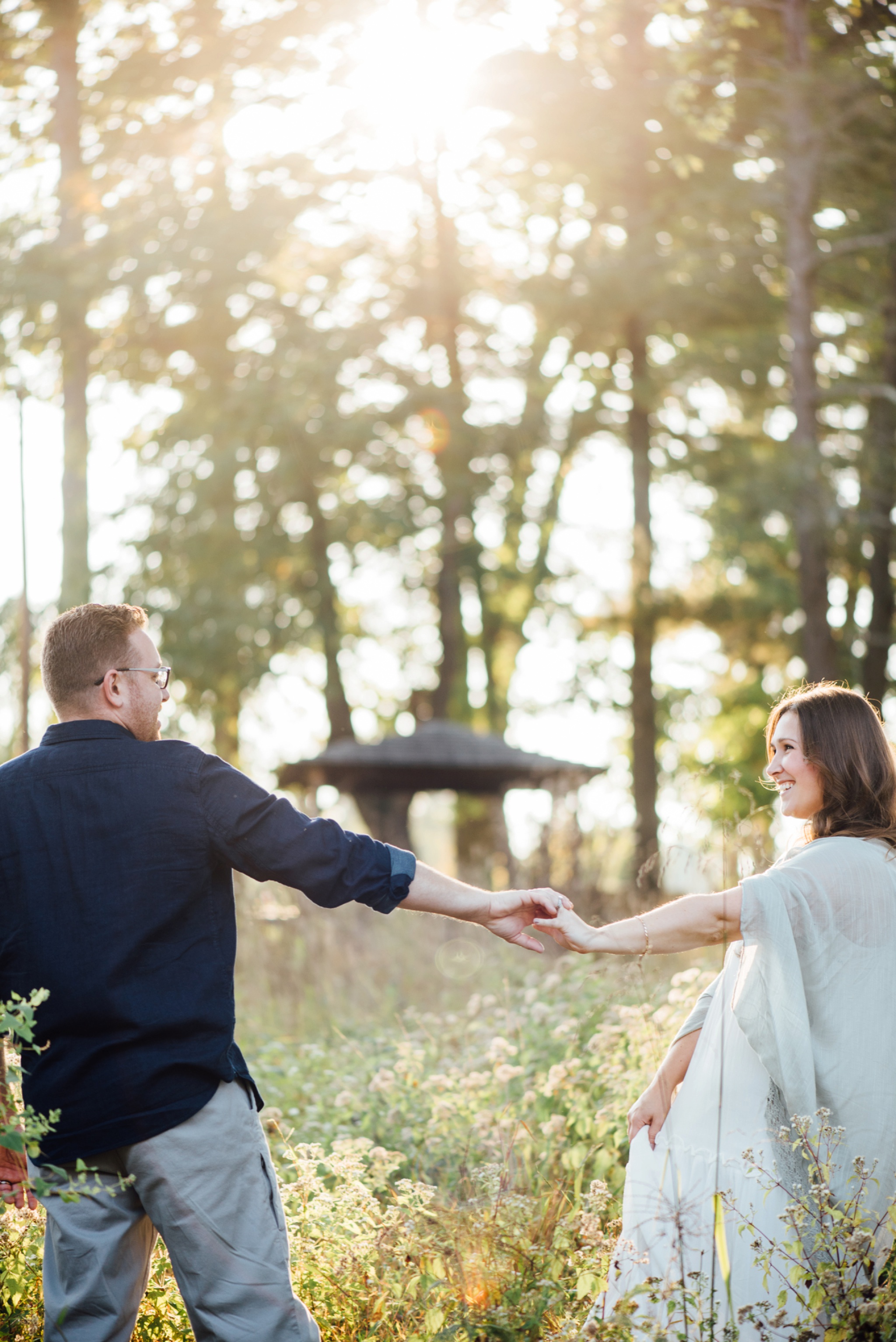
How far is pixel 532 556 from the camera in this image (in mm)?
19344

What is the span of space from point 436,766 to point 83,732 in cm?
1030

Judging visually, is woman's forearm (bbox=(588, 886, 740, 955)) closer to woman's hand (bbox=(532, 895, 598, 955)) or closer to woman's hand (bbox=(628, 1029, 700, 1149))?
woman's hand (bbox=(532, 895, 598, 955))

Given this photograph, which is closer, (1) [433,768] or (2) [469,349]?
(1) [433,768]

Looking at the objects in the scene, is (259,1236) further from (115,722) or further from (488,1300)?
(115,722)

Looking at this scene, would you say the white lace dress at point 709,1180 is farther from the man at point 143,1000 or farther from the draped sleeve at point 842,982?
the man at point 143,1000

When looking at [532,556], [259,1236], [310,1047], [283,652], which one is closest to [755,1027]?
[259,1236]

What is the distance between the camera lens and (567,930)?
3229mm

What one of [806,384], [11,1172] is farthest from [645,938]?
[806,384]

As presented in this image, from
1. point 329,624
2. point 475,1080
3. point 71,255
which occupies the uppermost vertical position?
point 71,255

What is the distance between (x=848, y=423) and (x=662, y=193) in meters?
4.23

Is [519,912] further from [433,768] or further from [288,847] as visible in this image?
[433,768]

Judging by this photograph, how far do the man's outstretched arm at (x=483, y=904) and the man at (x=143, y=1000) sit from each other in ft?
0.69

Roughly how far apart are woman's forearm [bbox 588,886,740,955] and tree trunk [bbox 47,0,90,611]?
38.8 ft

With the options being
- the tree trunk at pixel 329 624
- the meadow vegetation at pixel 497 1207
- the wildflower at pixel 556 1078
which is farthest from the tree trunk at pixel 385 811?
the wildflower at pixel 556 1078
